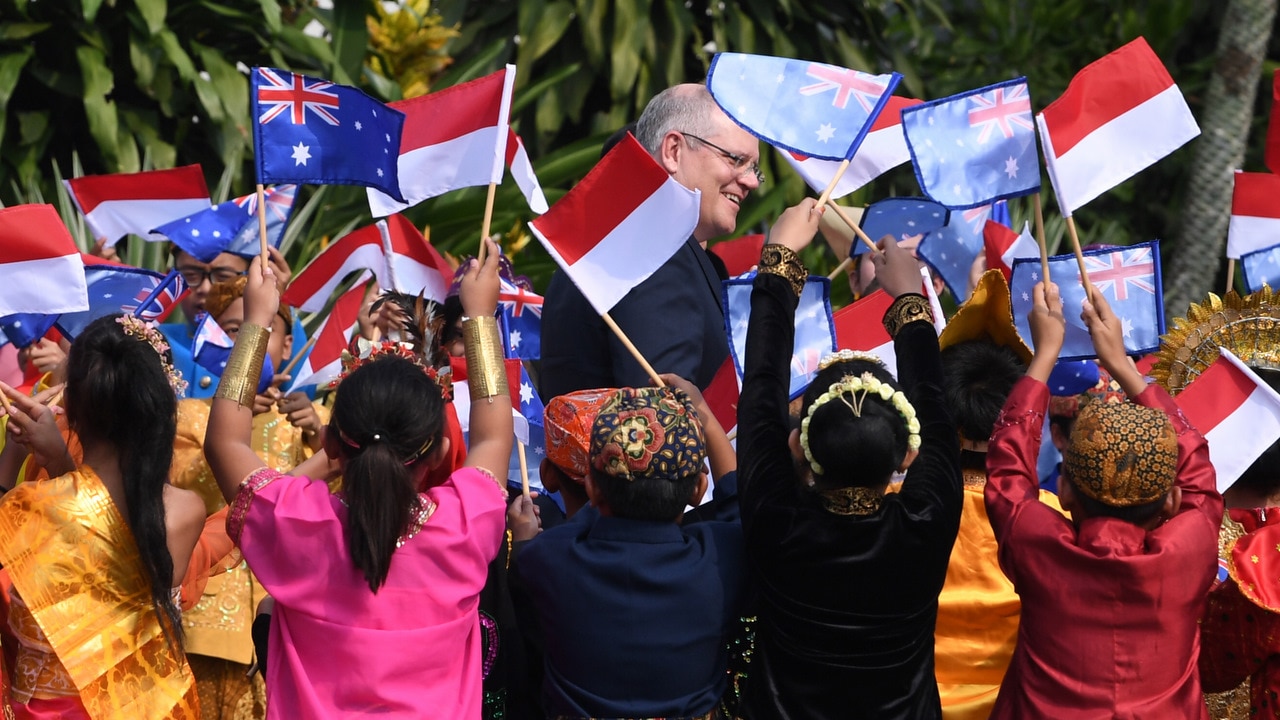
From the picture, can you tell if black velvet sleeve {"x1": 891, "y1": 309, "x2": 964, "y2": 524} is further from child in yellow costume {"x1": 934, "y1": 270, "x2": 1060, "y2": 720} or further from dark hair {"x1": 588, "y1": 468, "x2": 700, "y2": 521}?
dark hair {"x1": 588, "y1": 468, "x2": 700, "y2": 521}

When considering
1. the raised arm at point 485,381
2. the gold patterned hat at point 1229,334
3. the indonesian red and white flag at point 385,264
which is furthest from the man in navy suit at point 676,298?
the gold patterned hat at point 1229,334

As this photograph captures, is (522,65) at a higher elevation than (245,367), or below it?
higher

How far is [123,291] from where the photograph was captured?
466 cm

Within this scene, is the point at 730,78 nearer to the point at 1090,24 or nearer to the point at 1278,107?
the point at 1278,107

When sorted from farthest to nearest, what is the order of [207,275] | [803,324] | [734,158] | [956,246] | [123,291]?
[207,275] < [956,246] < [123,291] < [803,324] < [734,158]

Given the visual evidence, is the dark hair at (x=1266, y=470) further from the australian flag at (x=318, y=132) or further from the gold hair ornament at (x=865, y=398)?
the australian flag at (x=318, y=132)

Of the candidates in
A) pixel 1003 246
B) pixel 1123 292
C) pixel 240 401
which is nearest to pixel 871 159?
pixel 1003 246

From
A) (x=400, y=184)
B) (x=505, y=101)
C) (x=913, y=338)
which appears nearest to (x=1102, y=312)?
(x=913, y=338)

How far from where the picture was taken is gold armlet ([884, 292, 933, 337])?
10.5 ft

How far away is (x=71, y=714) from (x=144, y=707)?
0.14 metres

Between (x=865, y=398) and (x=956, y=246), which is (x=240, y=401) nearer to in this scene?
(x=865, y=398)

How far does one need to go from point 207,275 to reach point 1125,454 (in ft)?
11.9

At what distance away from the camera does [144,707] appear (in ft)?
10.0

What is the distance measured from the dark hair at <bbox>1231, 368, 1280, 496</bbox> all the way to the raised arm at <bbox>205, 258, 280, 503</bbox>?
7.46 feet
